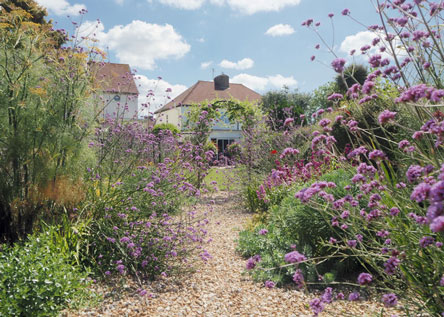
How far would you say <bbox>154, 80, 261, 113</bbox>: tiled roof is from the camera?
30.3m

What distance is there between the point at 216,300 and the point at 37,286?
1.54 m

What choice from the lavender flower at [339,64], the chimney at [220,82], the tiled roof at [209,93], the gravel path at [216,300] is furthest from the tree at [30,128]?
the chimney at [220,82]

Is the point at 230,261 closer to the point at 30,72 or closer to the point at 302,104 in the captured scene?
the point at 30,72

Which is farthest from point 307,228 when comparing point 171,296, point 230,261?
point 171,296

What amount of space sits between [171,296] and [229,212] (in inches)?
171

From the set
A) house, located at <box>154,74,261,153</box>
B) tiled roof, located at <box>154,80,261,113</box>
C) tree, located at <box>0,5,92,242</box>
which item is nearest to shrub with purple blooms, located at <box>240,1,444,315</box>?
tree, located at <box>0,5,92,242</box>

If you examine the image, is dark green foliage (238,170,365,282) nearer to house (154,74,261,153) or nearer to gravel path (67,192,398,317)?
gravel path (67,192,398,317)

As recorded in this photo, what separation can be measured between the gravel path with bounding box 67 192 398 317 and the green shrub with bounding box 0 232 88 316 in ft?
0.66

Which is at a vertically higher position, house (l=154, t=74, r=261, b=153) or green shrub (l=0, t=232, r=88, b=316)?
house (l=154, t=74, r=261, b=153)

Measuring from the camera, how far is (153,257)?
3.61m

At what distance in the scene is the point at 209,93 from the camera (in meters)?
31.3

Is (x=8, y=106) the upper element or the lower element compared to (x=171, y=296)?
upper

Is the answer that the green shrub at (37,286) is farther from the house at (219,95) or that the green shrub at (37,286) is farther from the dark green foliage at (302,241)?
the house at (219,95)

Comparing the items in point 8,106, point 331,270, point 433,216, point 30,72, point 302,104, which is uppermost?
point 302,104
